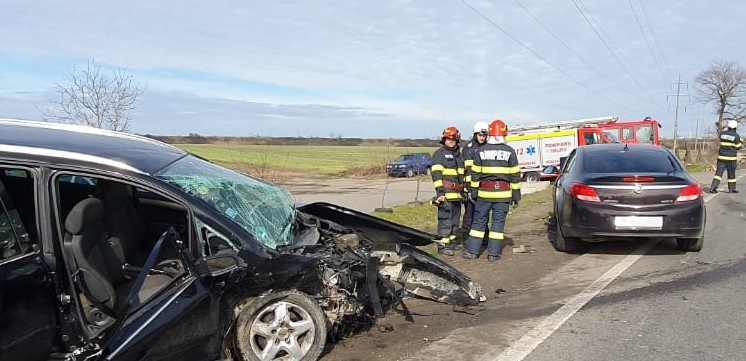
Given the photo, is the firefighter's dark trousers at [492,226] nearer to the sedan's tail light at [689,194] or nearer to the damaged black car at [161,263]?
the sedan's tail light at [689,194]

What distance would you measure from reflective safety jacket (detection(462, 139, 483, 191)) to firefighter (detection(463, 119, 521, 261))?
446 mm

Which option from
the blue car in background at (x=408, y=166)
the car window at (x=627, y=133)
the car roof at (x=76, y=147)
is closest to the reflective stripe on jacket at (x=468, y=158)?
the car roof at (x=76, y=147)

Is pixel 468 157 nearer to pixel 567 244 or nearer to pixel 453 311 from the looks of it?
pixel 567 244

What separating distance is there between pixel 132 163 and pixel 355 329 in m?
2.09

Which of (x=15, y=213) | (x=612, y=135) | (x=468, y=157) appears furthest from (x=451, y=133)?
(x=612, y=135)

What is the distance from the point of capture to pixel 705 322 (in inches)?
186

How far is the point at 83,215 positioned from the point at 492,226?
17.1ft

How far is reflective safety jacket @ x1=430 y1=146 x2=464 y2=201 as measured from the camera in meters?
8.05

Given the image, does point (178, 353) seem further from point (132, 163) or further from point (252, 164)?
point (252, 164)

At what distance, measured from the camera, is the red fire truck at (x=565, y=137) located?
79.5ft

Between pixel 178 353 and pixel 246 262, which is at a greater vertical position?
pixel 246 262

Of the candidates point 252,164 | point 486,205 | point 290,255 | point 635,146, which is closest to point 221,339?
point 290,255

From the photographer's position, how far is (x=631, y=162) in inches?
298

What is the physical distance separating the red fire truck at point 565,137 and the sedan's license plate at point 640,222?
16.8 metres
